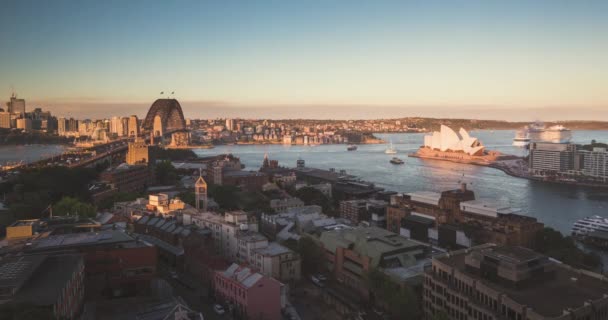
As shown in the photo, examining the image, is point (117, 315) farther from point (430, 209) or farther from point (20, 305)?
point (430, 209)

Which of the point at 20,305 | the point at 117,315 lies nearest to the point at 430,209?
the point at 117,315

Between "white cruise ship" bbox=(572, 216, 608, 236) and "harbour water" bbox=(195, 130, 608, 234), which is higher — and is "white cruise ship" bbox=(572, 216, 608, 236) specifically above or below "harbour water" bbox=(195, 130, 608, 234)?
above

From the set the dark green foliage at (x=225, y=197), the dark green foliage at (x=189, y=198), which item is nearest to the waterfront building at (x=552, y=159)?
the dark green foliage at (x=225, y=197)

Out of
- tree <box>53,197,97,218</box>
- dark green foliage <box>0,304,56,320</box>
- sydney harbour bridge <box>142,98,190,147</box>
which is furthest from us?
sydney harbour bridge <box>142,98,190,147</box>

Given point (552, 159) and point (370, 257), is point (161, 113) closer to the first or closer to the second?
point (552, 159)

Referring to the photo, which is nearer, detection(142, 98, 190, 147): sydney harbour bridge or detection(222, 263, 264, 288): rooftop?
detection(222, 263, 264, 288): rooftop

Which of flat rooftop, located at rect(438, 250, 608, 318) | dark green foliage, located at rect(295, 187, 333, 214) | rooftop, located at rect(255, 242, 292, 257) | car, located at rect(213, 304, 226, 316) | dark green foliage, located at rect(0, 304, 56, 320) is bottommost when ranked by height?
car, located at rect(213, 304, 226, 316)

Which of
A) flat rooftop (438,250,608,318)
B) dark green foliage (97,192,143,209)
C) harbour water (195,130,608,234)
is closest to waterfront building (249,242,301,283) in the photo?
flat rooftop (438,250,608,318)

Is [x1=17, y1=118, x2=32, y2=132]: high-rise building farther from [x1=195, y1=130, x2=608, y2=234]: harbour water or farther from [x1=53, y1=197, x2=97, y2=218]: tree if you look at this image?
[x1=53, y1=197, x2=97, y2=218]: tree
